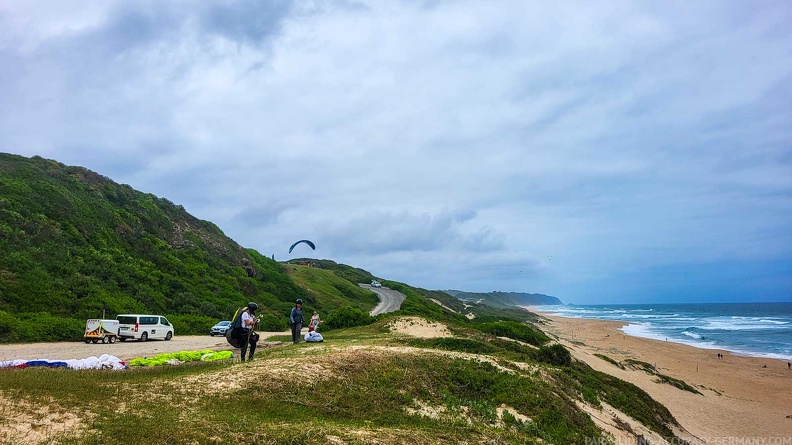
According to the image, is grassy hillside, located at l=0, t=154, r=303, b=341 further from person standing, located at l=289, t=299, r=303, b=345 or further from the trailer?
person standing, located at l=289, t=299, r=303, b=345

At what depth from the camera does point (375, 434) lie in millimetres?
9055

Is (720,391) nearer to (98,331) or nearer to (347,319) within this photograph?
(347,319)

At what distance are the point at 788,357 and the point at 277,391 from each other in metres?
53.5

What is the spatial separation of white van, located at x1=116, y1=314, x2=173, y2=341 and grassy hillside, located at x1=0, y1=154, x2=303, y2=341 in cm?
231

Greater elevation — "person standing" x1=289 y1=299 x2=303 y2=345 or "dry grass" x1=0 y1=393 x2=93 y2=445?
"person standing" x1=289 y1=299 x2=303 y2=345

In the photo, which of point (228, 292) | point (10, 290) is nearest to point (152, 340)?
point (10, 290)

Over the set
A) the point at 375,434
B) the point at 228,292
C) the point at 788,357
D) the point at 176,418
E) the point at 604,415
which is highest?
the point at 228,292

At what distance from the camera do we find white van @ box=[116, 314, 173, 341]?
93.9ft

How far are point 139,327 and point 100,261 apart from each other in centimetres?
1210

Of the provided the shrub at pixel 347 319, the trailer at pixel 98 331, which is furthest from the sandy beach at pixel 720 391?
the trailer at pixel 98 331

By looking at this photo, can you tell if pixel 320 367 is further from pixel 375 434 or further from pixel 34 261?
pixel 34 261

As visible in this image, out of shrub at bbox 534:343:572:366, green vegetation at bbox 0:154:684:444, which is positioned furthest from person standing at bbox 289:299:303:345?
shrub at bbox 534:343:572:366

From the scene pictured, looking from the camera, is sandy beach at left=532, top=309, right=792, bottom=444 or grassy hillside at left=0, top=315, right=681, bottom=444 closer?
grassy hillside at left=0, top=315, right=681, bottom=444

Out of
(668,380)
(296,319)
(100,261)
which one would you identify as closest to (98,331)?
(100,261)
